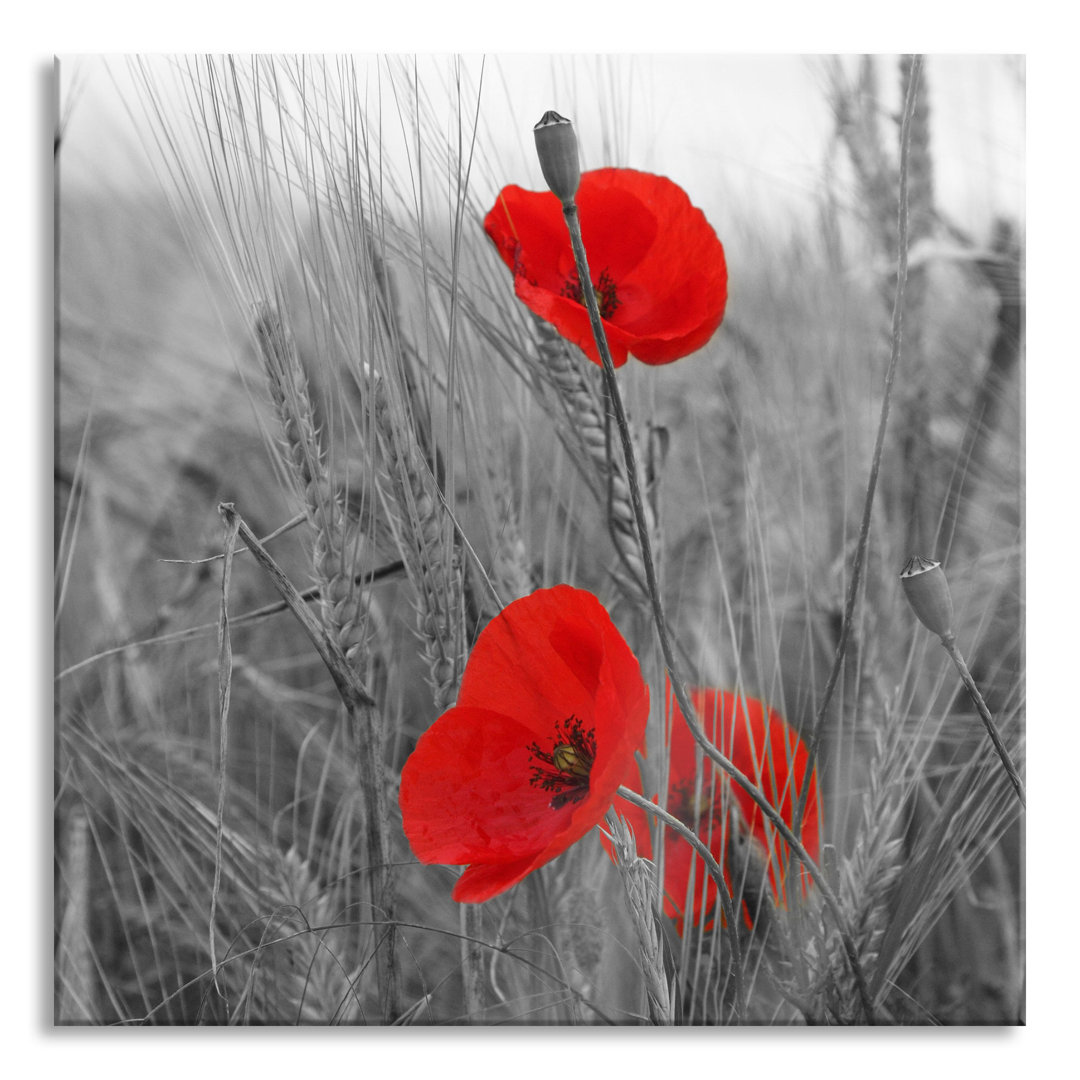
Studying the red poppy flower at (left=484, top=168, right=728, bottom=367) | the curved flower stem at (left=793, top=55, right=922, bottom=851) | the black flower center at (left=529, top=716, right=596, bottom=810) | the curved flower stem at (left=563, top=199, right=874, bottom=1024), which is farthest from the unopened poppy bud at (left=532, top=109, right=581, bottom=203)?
the black flower center at (left=529, top=716, right=596, bottom=810)

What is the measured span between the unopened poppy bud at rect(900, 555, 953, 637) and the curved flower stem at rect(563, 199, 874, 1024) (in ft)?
0.51

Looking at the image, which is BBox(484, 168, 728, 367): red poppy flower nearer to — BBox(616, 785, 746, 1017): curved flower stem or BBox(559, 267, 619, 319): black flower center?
BBox(559, 267, 619, 319): black flower center

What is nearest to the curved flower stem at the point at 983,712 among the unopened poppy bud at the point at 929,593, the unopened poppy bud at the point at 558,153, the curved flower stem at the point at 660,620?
the unopened poppy bud at the point at 929,593

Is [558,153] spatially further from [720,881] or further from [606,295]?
[720,881]

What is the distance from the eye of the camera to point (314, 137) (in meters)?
0.88

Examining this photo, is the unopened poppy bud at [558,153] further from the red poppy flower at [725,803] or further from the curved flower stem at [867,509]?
the red poppy flower at [725,803]

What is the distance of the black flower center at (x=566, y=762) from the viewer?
787 millimetres

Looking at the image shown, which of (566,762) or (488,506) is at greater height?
(488,506)

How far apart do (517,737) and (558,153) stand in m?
0.40

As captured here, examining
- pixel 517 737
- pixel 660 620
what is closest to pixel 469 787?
pixel 517 737

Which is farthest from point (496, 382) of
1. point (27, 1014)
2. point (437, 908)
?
point (27, 1014)

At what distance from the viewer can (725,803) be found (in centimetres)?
88

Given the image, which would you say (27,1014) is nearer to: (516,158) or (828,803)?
(828,803)

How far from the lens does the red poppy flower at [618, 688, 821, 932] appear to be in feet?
2.84
